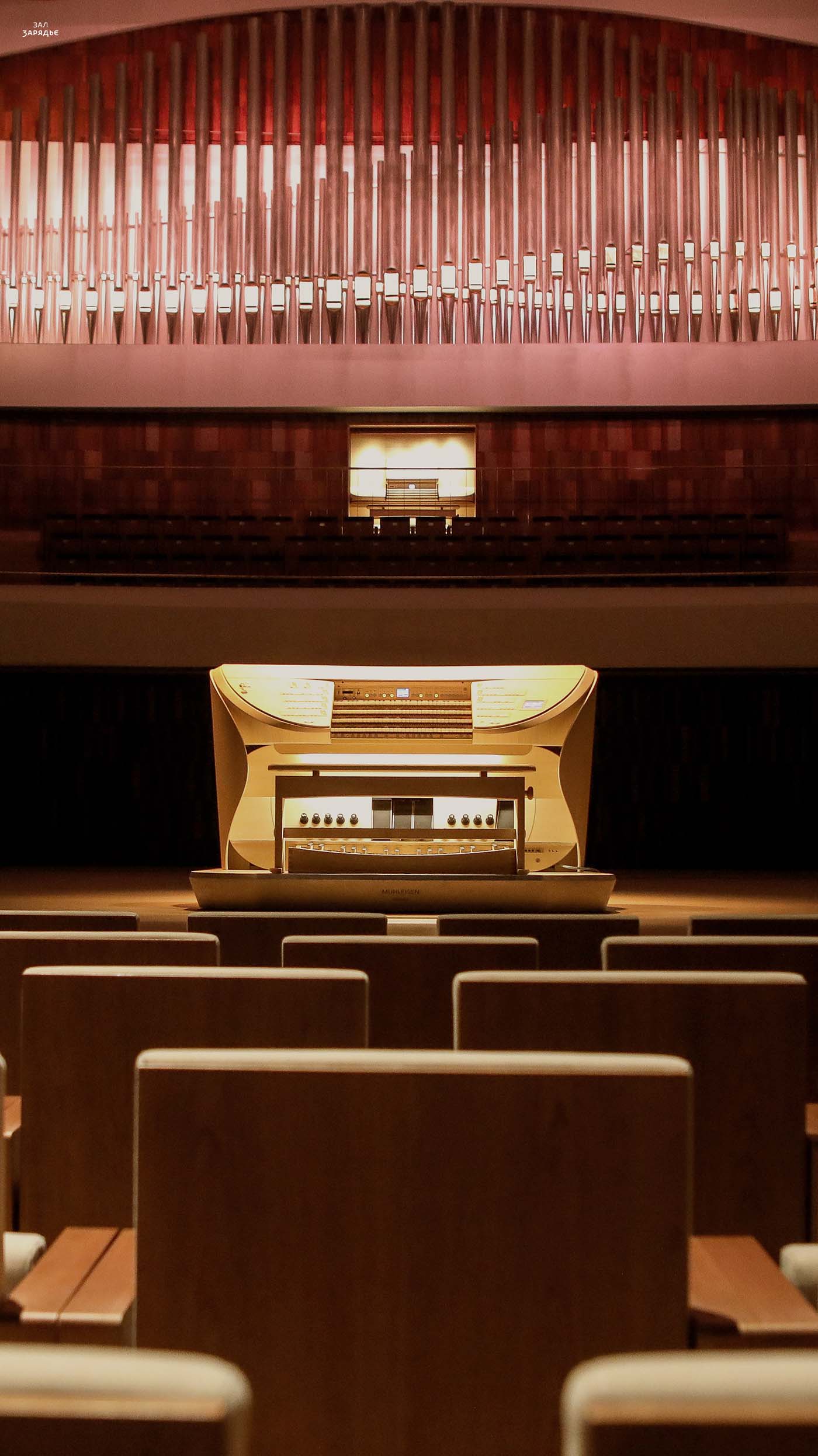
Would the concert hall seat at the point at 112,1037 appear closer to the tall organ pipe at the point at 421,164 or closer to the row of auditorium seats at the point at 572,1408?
the row of auditorium seats at the point at 572,1408

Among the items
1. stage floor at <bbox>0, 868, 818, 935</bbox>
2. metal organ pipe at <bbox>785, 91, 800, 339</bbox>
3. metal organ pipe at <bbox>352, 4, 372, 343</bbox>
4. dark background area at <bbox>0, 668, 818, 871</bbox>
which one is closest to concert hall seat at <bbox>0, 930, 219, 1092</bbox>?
stage floor at <bbox>0, 868, 818, 935</bbox>

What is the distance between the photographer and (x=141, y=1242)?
110cm

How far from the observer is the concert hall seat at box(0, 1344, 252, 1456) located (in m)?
0.60

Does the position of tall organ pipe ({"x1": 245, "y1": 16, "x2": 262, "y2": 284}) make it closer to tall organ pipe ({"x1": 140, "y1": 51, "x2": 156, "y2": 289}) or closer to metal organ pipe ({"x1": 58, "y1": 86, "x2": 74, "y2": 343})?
tall organ pipe ({"x1": 140, "y1": 51, "x2": 156, "y2": 289})

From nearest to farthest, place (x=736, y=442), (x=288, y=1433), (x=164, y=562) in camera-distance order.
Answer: (x=288, y=1433) → (x=164, y=562) → (x=736, y=442)

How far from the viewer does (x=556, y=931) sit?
3027 mm

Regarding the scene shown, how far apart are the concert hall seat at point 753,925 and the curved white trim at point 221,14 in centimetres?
988

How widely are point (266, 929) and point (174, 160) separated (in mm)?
9397

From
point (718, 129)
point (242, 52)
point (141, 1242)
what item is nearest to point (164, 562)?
point (242, 52)

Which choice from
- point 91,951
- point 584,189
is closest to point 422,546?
point 584,189

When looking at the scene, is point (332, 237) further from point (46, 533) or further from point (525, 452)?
point (46, 533)

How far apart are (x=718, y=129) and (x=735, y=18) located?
0.85 metres

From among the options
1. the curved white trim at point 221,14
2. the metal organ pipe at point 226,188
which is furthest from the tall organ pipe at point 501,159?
the metal organ pipe at point 226,188

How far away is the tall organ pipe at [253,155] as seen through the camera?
34.8 ft
